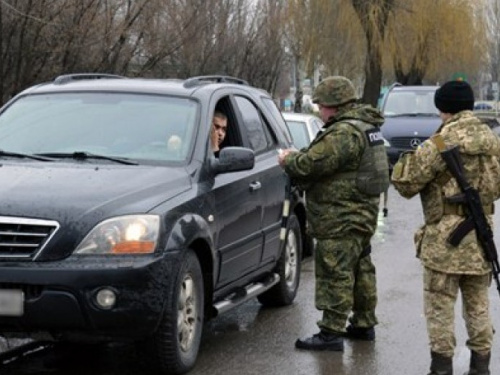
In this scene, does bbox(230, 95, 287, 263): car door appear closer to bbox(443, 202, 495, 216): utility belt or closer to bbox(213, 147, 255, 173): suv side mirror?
bbox(213, 147, 255, 173): suv side mirror

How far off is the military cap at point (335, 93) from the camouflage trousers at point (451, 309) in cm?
137

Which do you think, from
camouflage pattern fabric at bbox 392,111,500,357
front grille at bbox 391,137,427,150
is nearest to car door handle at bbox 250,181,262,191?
camouflage pattern fabric at bbox 392,111,500,357

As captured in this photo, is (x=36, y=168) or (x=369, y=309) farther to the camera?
(x=369, y=309)

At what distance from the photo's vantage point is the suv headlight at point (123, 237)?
5.23 meters

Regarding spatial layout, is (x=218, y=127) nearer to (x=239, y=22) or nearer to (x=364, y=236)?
(x=364, y=236)

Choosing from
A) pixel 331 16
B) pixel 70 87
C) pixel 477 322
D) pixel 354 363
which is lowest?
pixel 354 363

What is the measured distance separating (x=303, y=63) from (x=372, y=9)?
4339 millimetres

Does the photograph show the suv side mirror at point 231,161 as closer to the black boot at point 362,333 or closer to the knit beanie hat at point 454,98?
the knit beanie hat at point 454,98

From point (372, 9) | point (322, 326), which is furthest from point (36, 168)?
point (372, 9)

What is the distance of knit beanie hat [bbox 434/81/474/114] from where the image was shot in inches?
224

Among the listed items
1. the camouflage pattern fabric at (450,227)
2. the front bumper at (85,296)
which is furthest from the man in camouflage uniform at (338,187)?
the front bumper at (85,296)

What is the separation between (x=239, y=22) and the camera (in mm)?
24844

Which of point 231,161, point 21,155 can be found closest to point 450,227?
point 231,161

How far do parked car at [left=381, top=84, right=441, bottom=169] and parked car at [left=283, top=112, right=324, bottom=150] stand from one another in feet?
23.3
